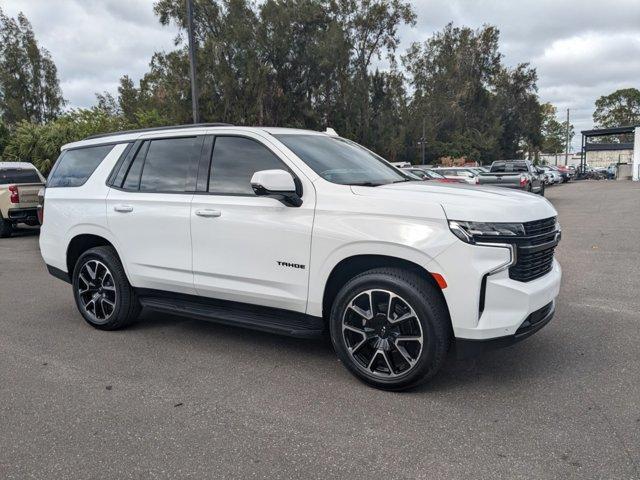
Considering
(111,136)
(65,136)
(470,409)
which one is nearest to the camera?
(470,409)

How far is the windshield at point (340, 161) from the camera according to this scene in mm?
4215

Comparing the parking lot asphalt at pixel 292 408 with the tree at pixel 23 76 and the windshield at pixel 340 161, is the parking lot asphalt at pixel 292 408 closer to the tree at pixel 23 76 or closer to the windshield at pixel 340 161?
the windshield at pixel 340 161

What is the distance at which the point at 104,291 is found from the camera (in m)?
5.31

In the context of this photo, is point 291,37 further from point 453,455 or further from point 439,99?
point 453,455

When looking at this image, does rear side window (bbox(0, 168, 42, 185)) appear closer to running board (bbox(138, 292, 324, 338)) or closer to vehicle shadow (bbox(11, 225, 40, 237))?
vehicle shadow (bbox(11, 225, 40, 237))

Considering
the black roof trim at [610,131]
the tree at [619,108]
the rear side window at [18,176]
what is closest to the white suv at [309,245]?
the rear side window at [18,176]

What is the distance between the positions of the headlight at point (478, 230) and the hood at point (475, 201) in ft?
0.10

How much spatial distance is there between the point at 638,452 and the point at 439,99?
178 ft

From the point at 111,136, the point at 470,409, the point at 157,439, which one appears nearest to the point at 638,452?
the point at 470,409

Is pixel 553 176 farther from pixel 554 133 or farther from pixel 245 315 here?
pixel 554 133

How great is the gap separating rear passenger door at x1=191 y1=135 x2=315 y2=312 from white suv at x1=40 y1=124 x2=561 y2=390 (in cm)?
1

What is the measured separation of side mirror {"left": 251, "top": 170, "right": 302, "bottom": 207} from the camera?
12.5 feet

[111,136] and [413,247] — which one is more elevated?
[111,136]

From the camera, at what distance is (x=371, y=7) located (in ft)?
125
